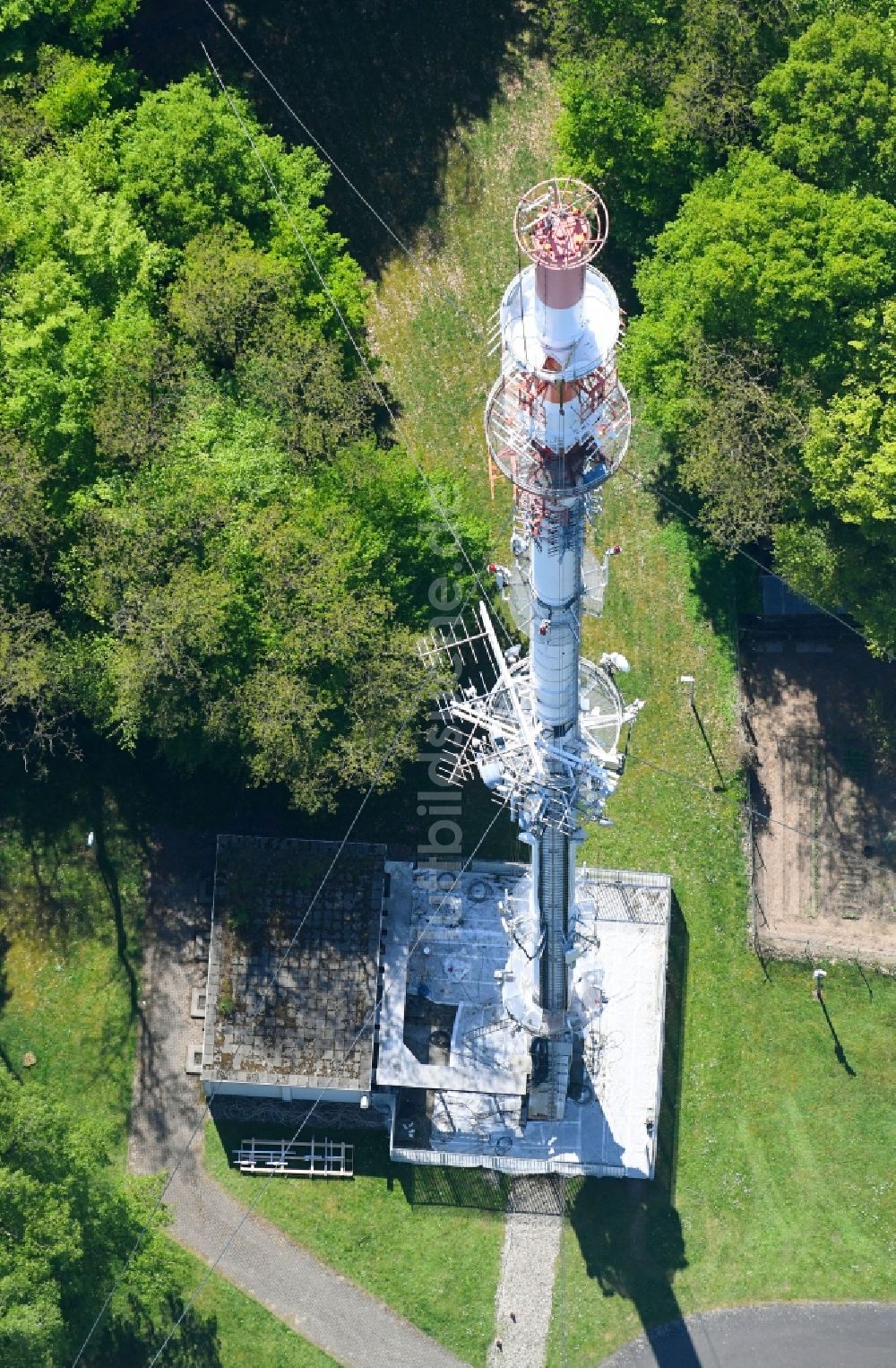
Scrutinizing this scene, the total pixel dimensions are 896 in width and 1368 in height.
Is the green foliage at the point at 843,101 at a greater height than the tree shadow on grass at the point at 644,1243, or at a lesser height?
greater

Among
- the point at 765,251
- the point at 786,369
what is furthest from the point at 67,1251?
the point at 765,251

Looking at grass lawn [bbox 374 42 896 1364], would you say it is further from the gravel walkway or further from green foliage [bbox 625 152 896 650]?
green foliage [bbox 625 152 896 650]

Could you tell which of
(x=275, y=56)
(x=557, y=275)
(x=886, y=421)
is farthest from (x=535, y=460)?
(x=275, y=56)

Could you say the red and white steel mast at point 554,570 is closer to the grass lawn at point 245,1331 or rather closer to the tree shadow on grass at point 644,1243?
the tree shadow on grass at point 644,1243

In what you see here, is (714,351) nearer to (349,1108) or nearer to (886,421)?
(886,421)

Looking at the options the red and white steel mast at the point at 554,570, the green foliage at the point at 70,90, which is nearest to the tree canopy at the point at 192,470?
the green foliage at the point at 70,90

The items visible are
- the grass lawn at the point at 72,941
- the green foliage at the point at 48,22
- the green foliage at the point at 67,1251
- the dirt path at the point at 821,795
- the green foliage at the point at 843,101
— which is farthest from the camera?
the dirt path at the point at 821,795
